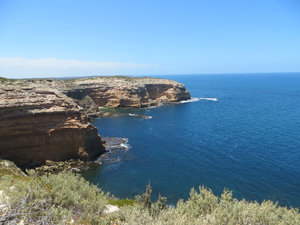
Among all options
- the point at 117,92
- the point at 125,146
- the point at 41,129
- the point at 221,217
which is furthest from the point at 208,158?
the point at 117,92

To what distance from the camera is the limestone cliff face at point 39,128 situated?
35688mm

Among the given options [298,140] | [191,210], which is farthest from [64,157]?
[298,140]

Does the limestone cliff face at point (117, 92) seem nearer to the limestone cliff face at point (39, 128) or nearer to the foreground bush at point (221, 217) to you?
the limestone cliff face at point (39, 128)

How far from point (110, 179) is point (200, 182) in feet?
46.8

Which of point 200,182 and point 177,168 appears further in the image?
point 177,168

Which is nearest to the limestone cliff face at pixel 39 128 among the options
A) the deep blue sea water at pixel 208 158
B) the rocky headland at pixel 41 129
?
the rocky headland at pixel 41 129

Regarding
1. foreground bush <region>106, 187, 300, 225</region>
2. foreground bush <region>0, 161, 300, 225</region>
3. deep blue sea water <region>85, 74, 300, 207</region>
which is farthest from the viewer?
deep blue sea water <region>85, 74, 300, 207</region>

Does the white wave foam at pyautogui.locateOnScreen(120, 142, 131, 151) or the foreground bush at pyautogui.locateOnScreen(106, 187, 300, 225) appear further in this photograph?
the white wave foam at pyautogui.locateOnScreen(120, 142, 131, 151)

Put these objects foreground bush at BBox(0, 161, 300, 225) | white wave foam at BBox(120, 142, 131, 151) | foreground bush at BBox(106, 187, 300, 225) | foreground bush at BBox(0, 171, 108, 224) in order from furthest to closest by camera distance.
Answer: white wave foam at BBox(120, 142, 131, 151) < foreground bush at BBox(106, 187, 300, 225) < foreground bush at BBox(0, 161, 300, 225) < foreground bush at BBox(0, 171, 108, 224)

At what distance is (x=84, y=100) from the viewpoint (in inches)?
3270

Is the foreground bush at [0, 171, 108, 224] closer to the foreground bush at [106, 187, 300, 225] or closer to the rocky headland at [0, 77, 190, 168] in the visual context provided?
the foreground bush at [106, 187, 300, 225]

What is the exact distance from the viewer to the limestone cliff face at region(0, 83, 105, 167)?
35.7 m

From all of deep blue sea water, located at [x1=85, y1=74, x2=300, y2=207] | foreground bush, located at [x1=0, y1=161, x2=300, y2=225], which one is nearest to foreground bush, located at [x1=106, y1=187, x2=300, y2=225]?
foreground bush, located at [x1=0, y1=161, x2=300, y2=225]

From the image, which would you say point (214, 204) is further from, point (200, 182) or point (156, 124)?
point (156, 124)
